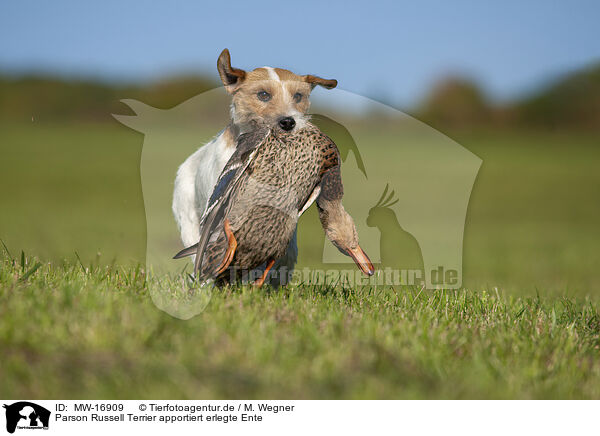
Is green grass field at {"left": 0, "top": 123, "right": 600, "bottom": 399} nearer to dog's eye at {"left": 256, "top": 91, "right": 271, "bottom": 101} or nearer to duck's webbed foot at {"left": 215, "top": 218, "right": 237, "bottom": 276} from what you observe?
duck's webbed foot at {"left": 215, "top": 218, "right": 237, "bottom": 276}

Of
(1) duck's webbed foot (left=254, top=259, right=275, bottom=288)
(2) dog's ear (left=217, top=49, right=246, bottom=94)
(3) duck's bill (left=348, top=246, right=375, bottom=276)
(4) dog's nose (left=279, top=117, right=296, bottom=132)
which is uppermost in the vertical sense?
(2) dog's ear (left=217, top=49, right=246, bottom=94)

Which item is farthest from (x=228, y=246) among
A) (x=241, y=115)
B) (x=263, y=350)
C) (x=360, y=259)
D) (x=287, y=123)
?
(x=241, y=115)

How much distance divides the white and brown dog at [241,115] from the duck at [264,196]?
103cm

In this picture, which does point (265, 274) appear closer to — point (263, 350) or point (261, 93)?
point (263, 350)

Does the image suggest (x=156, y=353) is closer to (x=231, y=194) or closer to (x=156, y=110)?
(x=231, y=194)

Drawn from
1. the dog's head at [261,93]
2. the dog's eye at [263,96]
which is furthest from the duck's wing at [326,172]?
the dog's eye at [263,96]

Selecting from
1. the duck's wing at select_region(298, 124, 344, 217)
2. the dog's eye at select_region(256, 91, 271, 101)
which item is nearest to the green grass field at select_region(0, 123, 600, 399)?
the duck's wing at select_region(298, 124, 344, 217)

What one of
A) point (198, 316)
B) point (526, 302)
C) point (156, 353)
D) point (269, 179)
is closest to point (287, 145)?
point (269, 179)

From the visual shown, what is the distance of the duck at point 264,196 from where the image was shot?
12.1 ft

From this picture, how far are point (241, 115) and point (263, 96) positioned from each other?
0.25 m

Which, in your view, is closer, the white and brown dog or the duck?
the duck

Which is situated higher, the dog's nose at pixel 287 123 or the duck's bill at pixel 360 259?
the dog's nose at pixel 287 123

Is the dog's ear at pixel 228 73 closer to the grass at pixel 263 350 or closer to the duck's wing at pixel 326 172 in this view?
the duck's wing at pixel 326 172

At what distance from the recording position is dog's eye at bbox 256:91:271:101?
5.16 m
